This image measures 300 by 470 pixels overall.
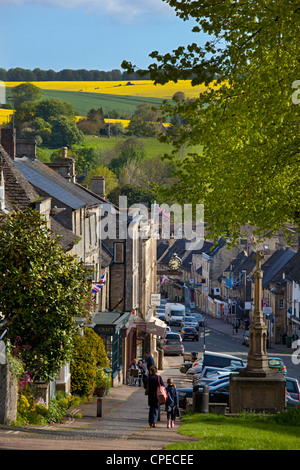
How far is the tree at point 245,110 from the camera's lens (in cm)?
1650

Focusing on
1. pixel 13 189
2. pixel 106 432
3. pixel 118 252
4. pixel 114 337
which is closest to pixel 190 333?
pixel 118 252

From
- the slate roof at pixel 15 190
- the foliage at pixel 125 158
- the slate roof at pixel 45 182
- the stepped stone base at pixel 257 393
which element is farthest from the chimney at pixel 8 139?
the foliage at pixel 125 158

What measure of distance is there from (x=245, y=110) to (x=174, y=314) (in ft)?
251

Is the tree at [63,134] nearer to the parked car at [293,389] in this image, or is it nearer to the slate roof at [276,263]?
the slate roof at [276,263]

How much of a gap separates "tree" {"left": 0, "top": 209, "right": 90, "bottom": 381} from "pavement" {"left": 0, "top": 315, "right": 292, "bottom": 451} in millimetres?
2026

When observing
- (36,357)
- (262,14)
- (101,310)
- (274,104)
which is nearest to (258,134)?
(274,104)

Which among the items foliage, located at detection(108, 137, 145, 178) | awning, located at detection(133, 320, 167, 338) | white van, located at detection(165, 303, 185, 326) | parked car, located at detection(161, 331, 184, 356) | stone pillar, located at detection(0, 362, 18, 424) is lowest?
white van, located at detection(165, 303, 185, 326)

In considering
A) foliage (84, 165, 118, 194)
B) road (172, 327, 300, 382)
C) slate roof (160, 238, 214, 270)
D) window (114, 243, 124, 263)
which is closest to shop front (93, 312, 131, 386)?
window (114, 243, 124, 263)

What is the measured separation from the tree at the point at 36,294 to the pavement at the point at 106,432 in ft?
6.65

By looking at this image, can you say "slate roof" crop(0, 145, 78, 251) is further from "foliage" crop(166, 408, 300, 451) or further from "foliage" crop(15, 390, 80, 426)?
"foliage" crop(166, 408, 300, 451)

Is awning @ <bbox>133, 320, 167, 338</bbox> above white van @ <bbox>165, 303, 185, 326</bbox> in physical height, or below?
above

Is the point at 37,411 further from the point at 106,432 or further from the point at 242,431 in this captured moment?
the point at 242,431

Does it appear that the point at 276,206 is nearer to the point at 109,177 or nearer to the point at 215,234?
the point at 215,234

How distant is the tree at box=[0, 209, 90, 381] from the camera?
20094 mm
